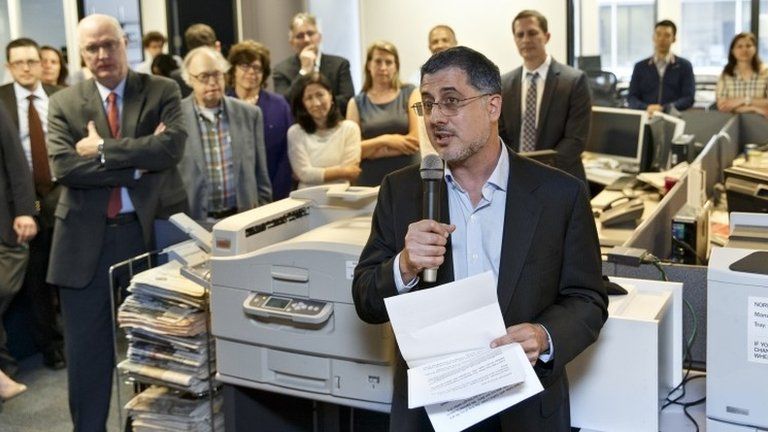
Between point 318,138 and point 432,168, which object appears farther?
point 318,138

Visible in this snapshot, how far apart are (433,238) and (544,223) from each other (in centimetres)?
30

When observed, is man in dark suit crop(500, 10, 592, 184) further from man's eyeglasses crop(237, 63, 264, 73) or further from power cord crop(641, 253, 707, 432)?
power cord crop(641, 253, 707, 432)

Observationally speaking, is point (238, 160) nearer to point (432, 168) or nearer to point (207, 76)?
point (207, 76)

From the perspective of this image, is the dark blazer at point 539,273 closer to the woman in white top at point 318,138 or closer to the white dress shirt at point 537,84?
the woman in white top at point 318,138

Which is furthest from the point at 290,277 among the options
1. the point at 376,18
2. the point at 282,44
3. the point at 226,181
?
the point at 376,18

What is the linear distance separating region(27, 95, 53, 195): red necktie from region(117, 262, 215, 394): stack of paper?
179cm

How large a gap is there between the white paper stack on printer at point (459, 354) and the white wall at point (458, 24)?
7807mm

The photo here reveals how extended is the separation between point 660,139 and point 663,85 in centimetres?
271

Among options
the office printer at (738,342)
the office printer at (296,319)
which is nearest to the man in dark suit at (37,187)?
the office printer at (296,319)

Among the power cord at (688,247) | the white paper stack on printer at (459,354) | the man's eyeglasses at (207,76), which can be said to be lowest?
the power cord at (688,247)

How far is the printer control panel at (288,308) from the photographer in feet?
8.23

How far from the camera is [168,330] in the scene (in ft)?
9.70

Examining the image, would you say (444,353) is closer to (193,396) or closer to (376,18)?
(193,396)

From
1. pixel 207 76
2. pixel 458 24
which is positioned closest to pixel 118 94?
pixel 207 76
